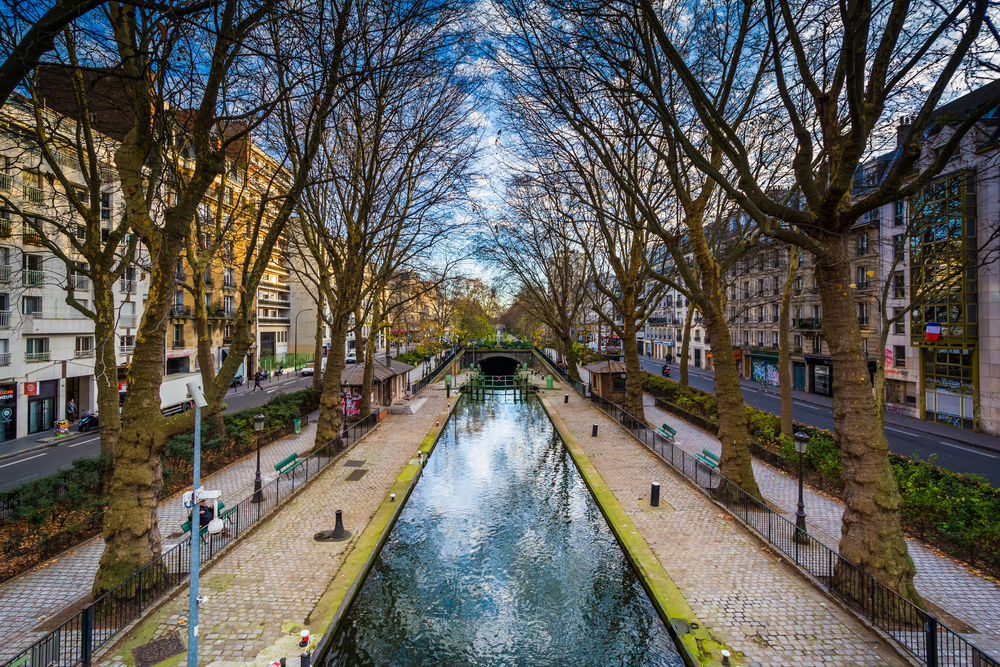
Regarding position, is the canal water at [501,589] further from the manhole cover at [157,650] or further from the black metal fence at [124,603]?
the black metal fence at [124,603]

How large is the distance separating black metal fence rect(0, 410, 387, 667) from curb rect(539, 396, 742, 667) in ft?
30.1

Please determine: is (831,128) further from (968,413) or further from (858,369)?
(968,413)

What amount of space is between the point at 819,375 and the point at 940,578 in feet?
111

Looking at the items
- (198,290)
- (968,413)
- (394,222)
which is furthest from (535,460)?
(968,413)

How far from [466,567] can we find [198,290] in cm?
1361

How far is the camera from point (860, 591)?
8.49 m

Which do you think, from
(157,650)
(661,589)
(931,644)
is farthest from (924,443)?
(157,650)

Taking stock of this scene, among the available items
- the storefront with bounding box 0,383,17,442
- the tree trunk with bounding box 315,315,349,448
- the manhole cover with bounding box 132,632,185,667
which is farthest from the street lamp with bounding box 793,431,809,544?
the storefront with bounding box 0,383,17,442

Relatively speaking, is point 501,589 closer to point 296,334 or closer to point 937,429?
point 937,429

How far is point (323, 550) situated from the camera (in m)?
11.0

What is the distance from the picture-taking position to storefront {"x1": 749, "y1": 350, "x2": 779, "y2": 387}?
43.7 m

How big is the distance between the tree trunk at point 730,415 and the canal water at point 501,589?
4.33 metres

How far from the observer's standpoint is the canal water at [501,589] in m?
8.47

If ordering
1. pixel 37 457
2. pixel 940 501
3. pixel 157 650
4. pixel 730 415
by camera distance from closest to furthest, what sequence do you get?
pixel 157 650
pixel 940 501
pixel 730 415
pixel 37 457
